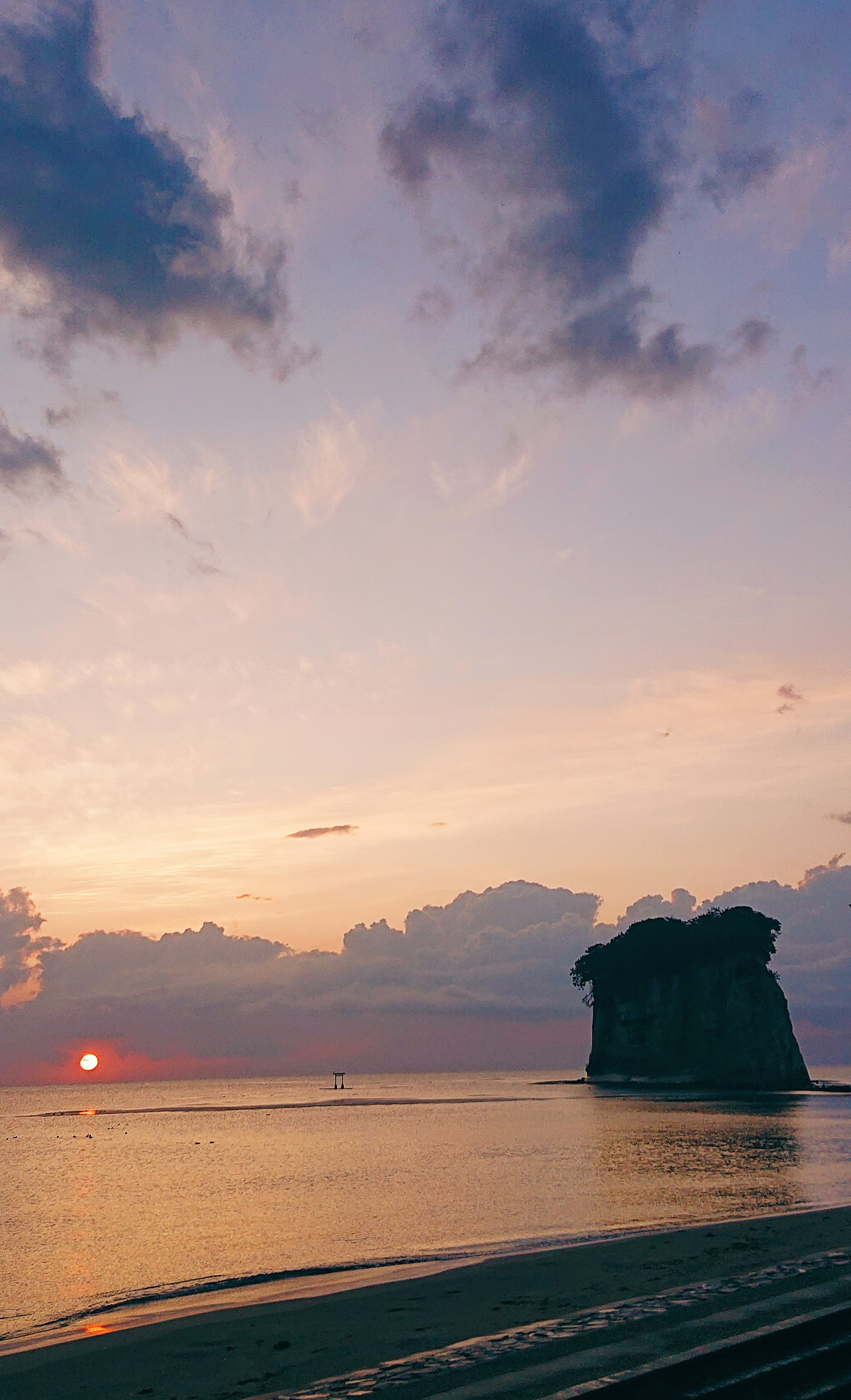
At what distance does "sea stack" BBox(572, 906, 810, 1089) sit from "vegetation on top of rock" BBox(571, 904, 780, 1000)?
18 cm

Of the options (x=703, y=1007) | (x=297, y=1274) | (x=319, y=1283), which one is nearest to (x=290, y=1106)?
(x=703, y=1007)

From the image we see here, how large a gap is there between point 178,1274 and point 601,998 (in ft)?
607

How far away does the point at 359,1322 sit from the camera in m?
16.3

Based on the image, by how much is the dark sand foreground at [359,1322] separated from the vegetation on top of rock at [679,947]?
496 ft

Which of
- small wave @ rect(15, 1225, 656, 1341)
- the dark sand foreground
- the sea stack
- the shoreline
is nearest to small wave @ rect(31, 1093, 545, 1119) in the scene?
the sea stack

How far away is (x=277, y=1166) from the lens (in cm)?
5597

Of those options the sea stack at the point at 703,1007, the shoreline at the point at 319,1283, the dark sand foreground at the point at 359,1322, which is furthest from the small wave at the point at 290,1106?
the dark sand foreground at the point at 359,1322

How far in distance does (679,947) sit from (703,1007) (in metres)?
11.8

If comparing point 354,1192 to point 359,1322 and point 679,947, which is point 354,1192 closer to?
point 359,1322

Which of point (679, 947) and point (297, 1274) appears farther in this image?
point (679, 947)

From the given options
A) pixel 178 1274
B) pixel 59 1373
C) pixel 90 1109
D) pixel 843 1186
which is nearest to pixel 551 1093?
pixel 90 1109

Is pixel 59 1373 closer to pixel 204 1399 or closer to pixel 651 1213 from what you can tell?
pixel 204 1399

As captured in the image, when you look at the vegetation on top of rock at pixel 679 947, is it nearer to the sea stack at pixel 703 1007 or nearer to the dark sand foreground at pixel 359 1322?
the sea stack at pixel 703 1007

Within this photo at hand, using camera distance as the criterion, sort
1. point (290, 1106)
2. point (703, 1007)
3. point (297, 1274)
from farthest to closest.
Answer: point (703, 1007) < point (290, 1106) < point (297, 1274)
